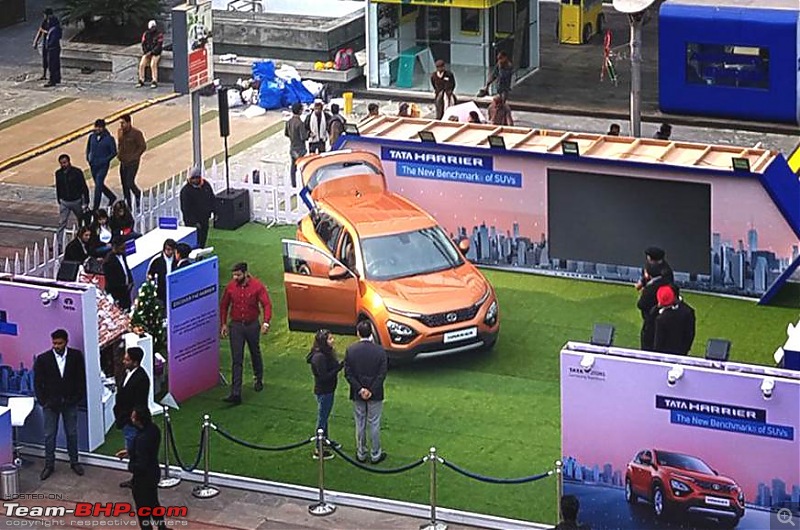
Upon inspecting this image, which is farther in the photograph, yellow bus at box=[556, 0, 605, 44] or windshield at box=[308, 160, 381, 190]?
yellow bus at box=[556, 0, 605, 44]

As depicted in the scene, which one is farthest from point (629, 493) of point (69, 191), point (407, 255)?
point (69, 191)

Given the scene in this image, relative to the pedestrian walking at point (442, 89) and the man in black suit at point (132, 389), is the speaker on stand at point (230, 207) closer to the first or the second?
the pedestrian walking at point (442, 89)

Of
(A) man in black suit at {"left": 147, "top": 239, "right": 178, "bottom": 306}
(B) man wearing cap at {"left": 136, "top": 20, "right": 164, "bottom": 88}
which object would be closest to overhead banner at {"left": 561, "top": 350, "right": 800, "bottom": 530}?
(A) man in black suit at {"left": 147, "top": 239, "right": 178, "bottom": 306}

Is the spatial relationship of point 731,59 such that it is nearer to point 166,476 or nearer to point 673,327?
point 673,327

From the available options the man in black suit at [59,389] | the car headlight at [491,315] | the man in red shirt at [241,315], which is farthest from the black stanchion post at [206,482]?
the car headlight at [491,315]

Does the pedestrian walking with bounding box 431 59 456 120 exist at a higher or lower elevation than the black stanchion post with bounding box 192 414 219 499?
higher

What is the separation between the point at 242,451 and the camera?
784 inches

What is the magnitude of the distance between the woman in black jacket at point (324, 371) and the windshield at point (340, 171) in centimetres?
613

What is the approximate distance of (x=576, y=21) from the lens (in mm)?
39125

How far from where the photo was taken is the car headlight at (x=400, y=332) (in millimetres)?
21625

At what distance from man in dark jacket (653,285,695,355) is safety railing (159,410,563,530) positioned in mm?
2031

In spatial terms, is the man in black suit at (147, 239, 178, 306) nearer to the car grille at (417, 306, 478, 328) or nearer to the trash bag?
the car grille at (417, 306, 478, 328)

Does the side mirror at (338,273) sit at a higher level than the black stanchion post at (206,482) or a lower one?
higher

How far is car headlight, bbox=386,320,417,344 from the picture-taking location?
2162 cm
